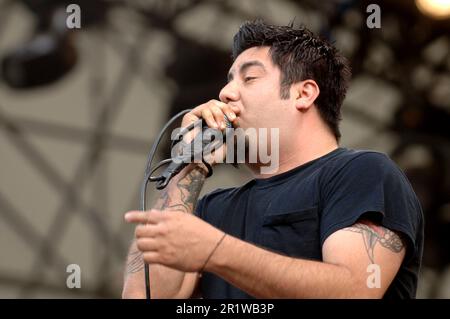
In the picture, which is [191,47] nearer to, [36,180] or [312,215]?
[36,180]

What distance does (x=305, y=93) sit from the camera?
196 cm

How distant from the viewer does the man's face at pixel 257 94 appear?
1.86m

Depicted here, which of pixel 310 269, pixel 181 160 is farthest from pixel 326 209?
pixel 181 160

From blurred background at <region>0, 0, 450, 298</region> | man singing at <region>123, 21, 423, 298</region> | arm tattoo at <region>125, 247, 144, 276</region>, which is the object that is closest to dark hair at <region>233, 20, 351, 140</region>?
man singing at <region>123, 21, 423, 298</region>

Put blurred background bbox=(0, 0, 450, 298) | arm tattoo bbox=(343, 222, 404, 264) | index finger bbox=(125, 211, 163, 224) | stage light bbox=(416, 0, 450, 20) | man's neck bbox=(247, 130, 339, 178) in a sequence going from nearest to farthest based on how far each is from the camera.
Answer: index finger bbox=(125, 211, 163, 224) < arm tattoo bbox=(343, 222, 404, 264) < man's neck bbox=(247, 130, 339, 178) < blurred background bbox=(0, 0, 450, 298) < stage light bbox=(416, 0, 450, 20)

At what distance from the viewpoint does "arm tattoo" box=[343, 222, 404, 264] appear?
1.56 metres

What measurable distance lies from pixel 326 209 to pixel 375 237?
0.13 metres

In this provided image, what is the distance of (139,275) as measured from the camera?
1.86 m

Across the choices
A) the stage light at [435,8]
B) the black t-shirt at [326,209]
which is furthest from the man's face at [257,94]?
the stage light at [435,8]

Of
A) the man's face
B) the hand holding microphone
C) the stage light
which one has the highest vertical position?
the stage light

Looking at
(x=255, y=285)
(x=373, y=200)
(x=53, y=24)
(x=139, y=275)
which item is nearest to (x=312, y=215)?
(x=373, y=200)

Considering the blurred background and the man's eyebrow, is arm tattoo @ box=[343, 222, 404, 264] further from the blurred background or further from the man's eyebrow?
the blurred background

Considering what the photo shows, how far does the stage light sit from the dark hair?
2384mm

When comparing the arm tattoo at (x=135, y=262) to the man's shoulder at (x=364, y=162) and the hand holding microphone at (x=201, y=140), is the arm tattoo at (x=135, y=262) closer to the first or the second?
the hand holding microphone at (x=201, y=140)
